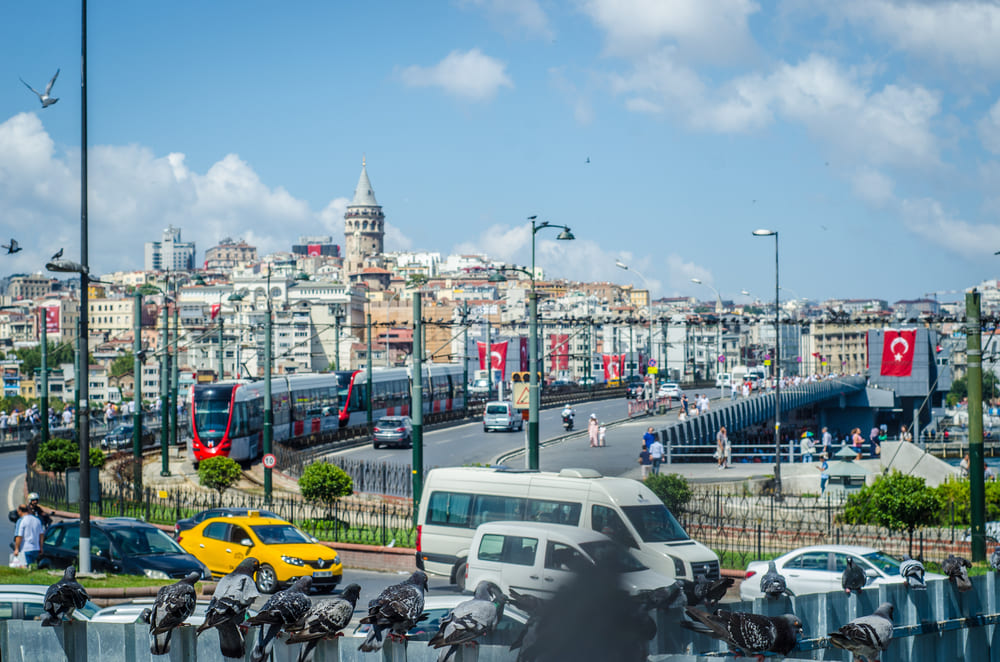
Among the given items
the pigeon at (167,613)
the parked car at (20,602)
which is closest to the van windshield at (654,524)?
the parked car at (20,602)

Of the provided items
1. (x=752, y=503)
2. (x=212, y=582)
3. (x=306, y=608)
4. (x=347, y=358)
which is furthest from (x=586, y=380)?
(x=347, y=358)

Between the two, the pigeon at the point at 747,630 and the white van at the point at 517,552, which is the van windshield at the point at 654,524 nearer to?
the white van at the point at 517,552

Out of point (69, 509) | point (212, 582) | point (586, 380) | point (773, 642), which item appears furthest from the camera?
point (586, 380)

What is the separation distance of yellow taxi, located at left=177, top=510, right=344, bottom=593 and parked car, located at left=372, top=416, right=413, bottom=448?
72.7 feet

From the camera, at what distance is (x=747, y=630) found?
773cm

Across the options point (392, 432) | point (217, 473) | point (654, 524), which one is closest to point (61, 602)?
point (654, 524)

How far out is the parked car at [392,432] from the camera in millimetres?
41062

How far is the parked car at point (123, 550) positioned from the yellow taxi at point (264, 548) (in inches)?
23.8

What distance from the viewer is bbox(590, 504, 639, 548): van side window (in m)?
14.0

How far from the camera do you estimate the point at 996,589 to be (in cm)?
1202

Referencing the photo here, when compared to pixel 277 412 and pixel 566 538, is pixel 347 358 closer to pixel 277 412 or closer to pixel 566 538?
pixel 277 412

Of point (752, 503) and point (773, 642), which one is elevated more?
point (773, 642)

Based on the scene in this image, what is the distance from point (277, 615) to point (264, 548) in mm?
9122

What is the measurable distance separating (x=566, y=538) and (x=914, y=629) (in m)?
3.40
